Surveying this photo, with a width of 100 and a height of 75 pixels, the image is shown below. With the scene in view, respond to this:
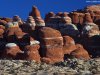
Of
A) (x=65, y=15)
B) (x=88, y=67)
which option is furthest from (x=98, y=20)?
(x=88, y=67)

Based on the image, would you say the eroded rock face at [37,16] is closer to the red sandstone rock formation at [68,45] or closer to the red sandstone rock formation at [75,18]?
the red sandstone rock formation at [75,18]

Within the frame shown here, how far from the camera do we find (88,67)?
79.2 ft

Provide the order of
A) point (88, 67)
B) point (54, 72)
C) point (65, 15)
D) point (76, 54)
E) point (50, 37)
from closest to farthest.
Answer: point (54, 72)
point (88, 67)
point (76, 54)
point (50, 37)
point (65, 15)

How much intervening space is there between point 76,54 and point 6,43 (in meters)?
13.9

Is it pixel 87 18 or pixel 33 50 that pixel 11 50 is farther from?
pixel 87 18

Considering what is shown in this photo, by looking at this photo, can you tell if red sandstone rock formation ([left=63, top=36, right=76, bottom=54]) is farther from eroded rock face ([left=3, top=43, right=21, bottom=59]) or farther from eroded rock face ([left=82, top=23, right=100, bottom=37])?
eroded rock face ([left=3, top=43, right=21, bottom=59])

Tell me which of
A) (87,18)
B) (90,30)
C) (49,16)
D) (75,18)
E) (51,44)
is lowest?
(51,44)

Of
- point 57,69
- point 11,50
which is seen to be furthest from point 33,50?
point 57,69

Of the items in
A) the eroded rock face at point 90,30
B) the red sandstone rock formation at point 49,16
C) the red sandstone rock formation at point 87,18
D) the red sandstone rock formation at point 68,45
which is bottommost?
the red sandstone rock formation at point 68,45

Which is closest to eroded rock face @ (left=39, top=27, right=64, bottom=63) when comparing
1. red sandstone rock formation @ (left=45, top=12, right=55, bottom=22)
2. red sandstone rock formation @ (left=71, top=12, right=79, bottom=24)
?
red sandstone rock formation @ (left=71, top=12, right=79, bottom=24)

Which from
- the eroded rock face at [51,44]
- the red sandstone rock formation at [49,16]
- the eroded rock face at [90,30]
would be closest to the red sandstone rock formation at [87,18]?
the eroded rock face at [90,30]

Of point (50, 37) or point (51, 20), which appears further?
point (51, 20)

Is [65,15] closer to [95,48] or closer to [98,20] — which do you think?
[98,20]

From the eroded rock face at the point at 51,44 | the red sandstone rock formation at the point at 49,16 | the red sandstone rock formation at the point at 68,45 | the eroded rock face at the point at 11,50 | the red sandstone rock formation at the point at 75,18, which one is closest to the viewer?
the eroded rock face at the point at 11,50
